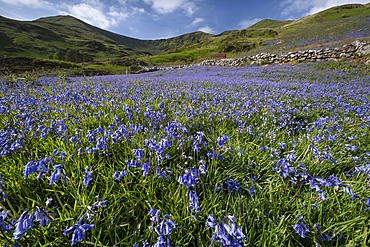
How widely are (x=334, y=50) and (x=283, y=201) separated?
3183 centimetres

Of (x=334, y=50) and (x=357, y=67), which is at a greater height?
(x=334, y=50)

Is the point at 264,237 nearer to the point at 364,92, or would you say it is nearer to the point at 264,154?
the point at 264,154

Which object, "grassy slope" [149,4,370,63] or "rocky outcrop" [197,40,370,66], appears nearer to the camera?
"rocky outcrop" [197,40,370,66]

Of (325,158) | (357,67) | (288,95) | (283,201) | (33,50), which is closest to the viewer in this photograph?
(283,201)

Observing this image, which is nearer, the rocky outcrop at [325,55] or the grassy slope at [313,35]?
the rocky outcrop at [325,55]

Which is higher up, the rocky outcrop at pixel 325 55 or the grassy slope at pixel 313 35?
the grassy slope at pixel 313 35

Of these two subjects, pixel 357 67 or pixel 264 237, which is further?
pixel 357 67

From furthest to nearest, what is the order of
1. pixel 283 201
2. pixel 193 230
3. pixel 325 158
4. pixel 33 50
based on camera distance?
pixel 33 50 → pixel 325 158 → pixel 283 201 → pixel 193 230

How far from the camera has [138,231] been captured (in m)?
1.90

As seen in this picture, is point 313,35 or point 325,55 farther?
point 313,35

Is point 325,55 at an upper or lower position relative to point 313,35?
lower

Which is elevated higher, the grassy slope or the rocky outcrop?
the grassy slope

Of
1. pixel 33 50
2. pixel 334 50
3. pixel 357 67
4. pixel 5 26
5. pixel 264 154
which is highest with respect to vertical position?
pixel 5 26

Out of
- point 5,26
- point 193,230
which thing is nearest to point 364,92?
point 193,230
